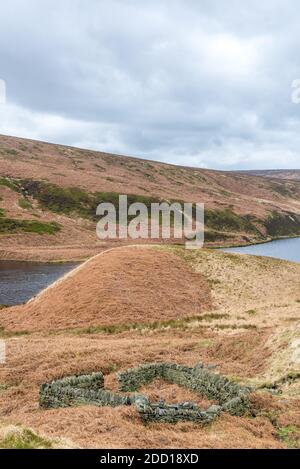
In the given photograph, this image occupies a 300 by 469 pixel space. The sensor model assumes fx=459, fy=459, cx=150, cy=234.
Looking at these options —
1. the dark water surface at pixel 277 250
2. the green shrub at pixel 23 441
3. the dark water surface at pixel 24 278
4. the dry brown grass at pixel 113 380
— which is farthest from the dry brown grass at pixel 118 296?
the dark water surface at pixel 277 250

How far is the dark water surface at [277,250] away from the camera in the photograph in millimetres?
122375

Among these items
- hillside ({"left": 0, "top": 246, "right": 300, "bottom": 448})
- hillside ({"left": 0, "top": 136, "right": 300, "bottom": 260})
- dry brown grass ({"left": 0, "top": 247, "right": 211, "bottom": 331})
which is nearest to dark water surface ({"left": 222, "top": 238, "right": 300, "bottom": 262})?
hillside ({"left": 0, "top": 136, "right": 300, "bottom": 260})

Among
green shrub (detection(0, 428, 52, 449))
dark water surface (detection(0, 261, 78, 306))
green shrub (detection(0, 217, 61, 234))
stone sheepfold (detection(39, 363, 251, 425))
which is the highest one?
green shrub (detection(0, 217, 61, 234))

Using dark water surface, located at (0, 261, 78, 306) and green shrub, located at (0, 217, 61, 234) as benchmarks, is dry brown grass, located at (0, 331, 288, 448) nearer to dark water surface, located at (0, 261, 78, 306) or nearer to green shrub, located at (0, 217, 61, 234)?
dark water surface, located at (0, 261, 78, 306)

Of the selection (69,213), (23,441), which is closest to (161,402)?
(23,441)

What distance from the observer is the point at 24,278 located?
78.8 meters

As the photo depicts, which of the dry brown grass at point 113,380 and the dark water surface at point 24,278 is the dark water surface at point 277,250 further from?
the dry brown grass at point 113,380

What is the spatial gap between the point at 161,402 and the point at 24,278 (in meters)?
64.5

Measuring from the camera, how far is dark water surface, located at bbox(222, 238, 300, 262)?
122375mm

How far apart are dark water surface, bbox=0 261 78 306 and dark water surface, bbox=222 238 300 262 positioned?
178 ft

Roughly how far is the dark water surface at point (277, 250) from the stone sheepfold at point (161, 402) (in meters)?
96.3

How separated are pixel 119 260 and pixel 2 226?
73029 mm
